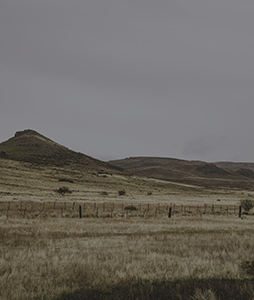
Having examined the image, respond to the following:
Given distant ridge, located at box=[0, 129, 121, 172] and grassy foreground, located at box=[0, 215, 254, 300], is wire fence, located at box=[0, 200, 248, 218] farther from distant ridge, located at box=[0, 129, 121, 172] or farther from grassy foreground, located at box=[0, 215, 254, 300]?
distant ridge, located at box=[0, 129, 121, 172]

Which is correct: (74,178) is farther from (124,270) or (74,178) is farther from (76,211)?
(124,270)

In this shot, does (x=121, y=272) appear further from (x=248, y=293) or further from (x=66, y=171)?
(x=66, y=171)

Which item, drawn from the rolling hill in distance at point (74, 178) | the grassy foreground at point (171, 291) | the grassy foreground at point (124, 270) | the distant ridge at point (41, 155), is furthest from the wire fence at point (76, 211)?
the distant ridge at point (41, 155)

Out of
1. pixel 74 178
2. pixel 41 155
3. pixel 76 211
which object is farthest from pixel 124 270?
pixel 41 155

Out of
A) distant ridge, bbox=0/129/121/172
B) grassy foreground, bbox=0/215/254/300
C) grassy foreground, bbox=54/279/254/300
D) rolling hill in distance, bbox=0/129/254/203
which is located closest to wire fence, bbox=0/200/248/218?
grassy foreground, bbox=0/215/254/300

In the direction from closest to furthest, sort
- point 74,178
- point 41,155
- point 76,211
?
point 76,211
point 74,178
point 41,155

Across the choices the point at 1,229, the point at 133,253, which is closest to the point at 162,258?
the point at 133,253

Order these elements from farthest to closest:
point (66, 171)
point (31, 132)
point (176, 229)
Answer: point (31, 132), point (66, 171), point (176, 229)

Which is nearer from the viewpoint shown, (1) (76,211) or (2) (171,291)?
(2) (171,291)

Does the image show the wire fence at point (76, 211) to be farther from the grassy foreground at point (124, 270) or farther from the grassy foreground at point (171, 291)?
the grassy foreground at point (171, 291)

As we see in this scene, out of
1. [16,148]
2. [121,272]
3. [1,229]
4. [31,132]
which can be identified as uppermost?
[31,132]

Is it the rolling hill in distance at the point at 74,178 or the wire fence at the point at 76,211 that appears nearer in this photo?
the wire fence at the point at 76,211

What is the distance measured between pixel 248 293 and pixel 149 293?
2.63m

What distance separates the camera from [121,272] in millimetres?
8117
